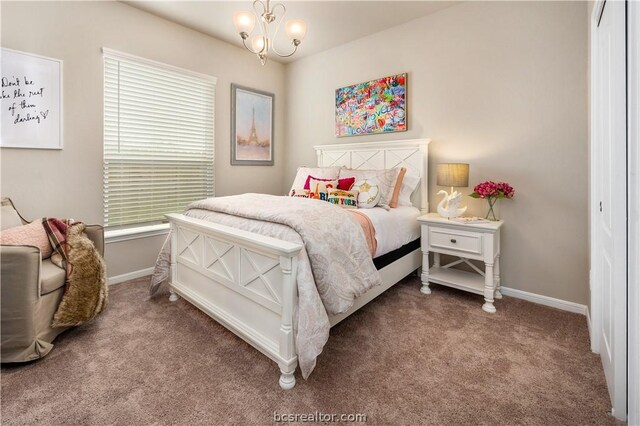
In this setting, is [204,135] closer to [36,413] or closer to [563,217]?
[36,413]

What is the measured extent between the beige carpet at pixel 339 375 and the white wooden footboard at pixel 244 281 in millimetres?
147

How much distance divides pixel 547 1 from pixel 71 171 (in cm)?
432

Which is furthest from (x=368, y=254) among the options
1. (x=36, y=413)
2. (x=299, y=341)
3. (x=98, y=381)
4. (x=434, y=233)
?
(x=36, y=413)

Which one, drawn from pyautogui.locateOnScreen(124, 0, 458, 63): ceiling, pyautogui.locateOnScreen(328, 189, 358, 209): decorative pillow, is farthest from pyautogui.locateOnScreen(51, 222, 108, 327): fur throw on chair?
pyautogui.locateOnScreen(124, 0, 458, 63): ceiling

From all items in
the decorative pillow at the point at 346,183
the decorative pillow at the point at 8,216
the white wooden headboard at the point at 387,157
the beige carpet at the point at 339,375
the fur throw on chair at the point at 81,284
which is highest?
the white wooden headboard at the point at 387,157

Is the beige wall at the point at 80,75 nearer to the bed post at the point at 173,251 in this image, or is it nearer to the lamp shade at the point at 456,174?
the bed post at the point at 173,251

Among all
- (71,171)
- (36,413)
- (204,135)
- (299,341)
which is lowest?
(36,413)

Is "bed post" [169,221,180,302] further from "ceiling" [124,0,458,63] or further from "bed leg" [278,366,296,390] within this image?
"ceiling" [124,0,458,63]

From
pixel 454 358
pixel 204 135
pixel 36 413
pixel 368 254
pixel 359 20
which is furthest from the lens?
pixel 204 135

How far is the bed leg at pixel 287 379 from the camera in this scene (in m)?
1.61

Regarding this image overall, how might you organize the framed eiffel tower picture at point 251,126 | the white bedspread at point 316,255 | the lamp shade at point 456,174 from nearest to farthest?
1. the white bedspread at point 316,255
2. the lamp shade at point 456,174
3. the framed eiffel tower picture at point 251,126

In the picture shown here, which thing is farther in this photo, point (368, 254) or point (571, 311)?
point (571, 311)

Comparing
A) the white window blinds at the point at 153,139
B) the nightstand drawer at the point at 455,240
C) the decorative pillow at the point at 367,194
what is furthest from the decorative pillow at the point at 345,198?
the white window blinds at the point at 153,139

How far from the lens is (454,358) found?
1873 mm
